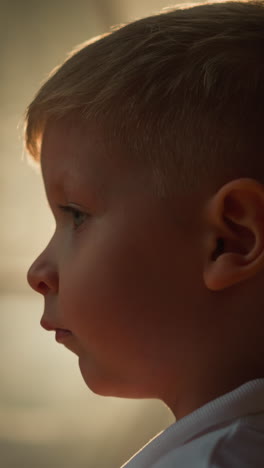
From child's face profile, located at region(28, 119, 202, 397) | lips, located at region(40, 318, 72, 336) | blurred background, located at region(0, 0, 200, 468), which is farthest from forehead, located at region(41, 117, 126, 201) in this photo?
blurred background, located at region(0, 0, 200, 468)

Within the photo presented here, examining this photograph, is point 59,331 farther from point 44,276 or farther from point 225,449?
point 225,449

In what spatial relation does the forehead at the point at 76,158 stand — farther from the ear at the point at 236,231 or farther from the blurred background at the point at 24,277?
the blurred background at the point at 24,277

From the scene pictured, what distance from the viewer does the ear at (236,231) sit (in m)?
0.61

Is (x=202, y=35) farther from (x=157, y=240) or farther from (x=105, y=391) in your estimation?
(x=105, y=391)

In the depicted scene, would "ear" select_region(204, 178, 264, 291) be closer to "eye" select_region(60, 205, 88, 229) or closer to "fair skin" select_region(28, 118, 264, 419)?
"fair skin" select_region(28, 118, 264, 419)

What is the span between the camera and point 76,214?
696mm

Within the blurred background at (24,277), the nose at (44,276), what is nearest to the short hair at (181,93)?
the nose at (44,276)

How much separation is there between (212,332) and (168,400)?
3.2 inches

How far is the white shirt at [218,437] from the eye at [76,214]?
18 centimetres

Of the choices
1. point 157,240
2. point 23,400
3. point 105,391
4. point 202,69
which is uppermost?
point 202,69

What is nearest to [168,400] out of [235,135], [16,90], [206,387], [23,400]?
[206,387]

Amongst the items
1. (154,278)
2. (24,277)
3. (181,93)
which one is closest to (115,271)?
(154,278)

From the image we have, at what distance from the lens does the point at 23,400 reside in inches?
40.1

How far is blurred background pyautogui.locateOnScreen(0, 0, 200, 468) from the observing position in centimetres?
103
